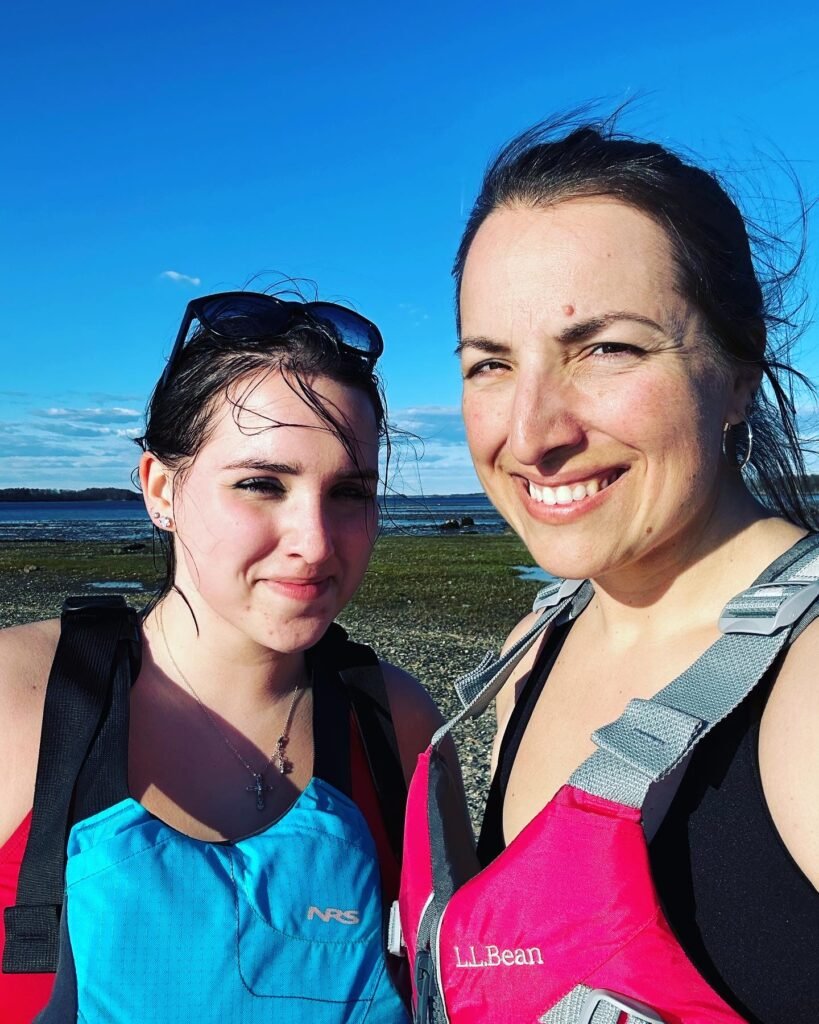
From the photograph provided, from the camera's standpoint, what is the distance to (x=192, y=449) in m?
3.19

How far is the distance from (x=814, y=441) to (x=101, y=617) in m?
2.64

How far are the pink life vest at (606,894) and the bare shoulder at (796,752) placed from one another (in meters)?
0.06

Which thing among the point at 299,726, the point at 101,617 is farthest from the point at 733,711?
the point at 101,617

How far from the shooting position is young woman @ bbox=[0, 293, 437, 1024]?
2.52m

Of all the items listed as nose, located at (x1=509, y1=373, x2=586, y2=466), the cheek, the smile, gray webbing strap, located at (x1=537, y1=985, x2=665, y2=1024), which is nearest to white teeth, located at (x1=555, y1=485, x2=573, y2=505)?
the smile

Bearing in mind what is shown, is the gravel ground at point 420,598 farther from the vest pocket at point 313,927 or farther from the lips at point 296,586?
the vest pocket at point 313,927

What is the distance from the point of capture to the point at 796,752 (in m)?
1.83

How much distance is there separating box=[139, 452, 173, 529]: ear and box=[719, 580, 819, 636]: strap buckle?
7.19 feet

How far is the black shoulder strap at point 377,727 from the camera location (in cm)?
314

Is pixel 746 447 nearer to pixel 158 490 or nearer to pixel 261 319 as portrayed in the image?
pixel 261 319

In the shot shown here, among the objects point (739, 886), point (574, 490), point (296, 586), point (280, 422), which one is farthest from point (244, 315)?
point (739, 886)

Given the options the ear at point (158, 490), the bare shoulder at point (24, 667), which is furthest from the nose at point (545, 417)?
the bare shoulder at point (24, 667)

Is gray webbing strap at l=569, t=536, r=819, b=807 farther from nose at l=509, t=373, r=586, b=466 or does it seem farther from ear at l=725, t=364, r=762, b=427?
nose at l=509, t=373, r=586, b=466

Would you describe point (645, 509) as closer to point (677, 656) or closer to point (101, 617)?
point (677, 656)
